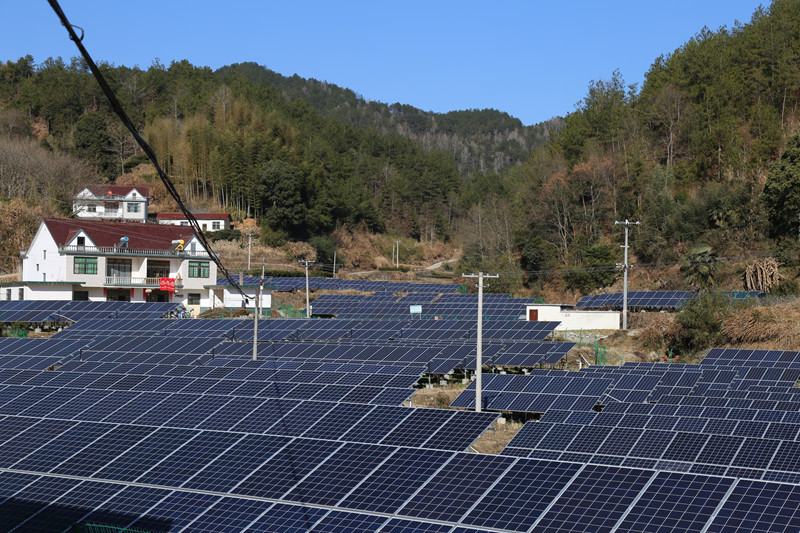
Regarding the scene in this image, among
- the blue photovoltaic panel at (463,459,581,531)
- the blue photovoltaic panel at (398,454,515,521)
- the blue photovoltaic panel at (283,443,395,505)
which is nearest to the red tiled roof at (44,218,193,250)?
the blue photovoltaic panel at (283,443,395,505)

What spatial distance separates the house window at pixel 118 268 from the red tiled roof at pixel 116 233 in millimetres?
1556

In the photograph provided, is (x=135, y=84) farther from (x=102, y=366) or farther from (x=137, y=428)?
(x=137, y=428)

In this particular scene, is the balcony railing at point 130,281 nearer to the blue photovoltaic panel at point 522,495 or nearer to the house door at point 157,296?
the house door at point 157,296

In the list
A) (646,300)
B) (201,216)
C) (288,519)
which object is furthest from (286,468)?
(201,216)

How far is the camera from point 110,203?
284 feet

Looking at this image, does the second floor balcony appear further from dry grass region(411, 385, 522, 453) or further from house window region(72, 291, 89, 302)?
dry grass region(411, 385, 522, 453)

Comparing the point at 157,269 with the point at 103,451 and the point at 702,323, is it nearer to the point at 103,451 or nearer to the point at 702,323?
the point at 702,323

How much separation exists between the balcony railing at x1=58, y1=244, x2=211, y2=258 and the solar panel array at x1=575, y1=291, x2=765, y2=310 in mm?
30164

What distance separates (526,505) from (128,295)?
5463 centimetres

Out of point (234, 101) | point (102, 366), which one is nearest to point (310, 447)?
point (102, 366)

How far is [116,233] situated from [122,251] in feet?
9.74

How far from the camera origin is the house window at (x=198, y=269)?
203 feet

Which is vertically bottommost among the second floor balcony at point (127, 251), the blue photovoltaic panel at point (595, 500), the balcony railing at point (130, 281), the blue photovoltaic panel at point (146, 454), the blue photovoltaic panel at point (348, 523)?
the blue photovoltaic panel at point (348, 523)

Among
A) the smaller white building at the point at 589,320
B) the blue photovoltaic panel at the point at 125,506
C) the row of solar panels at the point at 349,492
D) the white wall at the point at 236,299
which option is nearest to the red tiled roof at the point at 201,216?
the white wall at the point at 236,299
